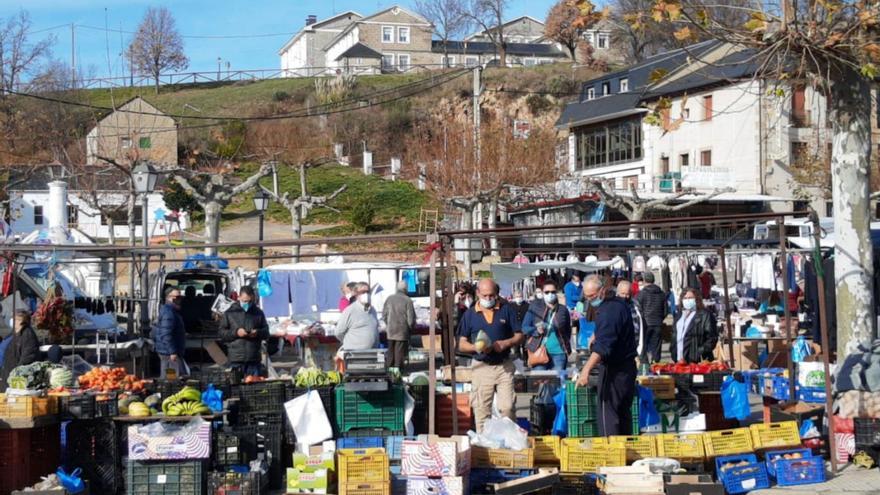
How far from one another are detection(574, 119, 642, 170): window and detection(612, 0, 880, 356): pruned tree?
45435 mm

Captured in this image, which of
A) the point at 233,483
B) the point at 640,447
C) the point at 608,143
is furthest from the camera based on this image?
the point at 608,143

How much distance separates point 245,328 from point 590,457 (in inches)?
250

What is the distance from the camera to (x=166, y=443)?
9492mm

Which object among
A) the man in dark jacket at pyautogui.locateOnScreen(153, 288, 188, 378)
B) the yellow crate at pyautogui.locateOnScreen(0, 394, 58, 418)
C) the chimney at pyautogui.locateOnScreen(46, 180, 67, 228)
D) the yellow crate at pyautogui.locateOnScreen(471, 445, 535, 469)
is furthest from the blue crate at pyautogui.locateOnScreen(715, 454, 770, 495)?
the chimney at pyautogui.locateOnScreen(46, 180, 67, 228)

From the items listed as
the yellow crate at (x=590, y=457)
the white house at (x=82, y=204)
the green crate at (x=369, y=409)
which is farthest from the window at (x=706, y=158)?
the yellow crate at (x=590, y=457)

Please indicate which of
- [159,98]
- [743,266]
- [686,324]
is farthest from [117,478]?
[159,98]

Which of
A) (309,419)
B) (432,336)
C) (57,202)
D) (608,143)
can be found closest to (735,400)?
(432,336)

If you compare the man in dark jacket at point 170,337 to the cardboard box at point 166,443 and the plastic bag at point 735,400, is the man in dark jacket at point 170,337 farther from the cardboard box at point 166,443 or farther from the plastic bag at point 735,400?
the plastic bag at point 735,400

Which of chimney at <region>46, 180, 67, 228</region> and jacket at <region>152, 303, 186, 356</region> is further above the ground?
chimney at <region>46, 180, 67, 228</region>

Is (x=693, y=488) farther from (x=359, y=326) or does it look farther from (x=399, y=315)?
(x=399, y=315)

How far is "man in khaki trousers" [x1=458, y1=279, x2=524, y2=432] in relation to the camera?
11242 mm

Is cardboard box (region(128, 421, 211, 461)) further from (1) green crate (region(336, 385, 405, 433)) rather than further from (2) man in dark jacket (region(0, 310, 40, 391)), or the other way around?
(2) man in dark jacket (region(0, 310, 40, 391))

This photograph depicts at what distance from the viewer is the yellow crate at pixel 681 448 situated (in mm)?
10016

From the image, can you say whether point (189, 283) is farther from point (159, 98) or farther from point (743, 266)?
point (159, 98)
